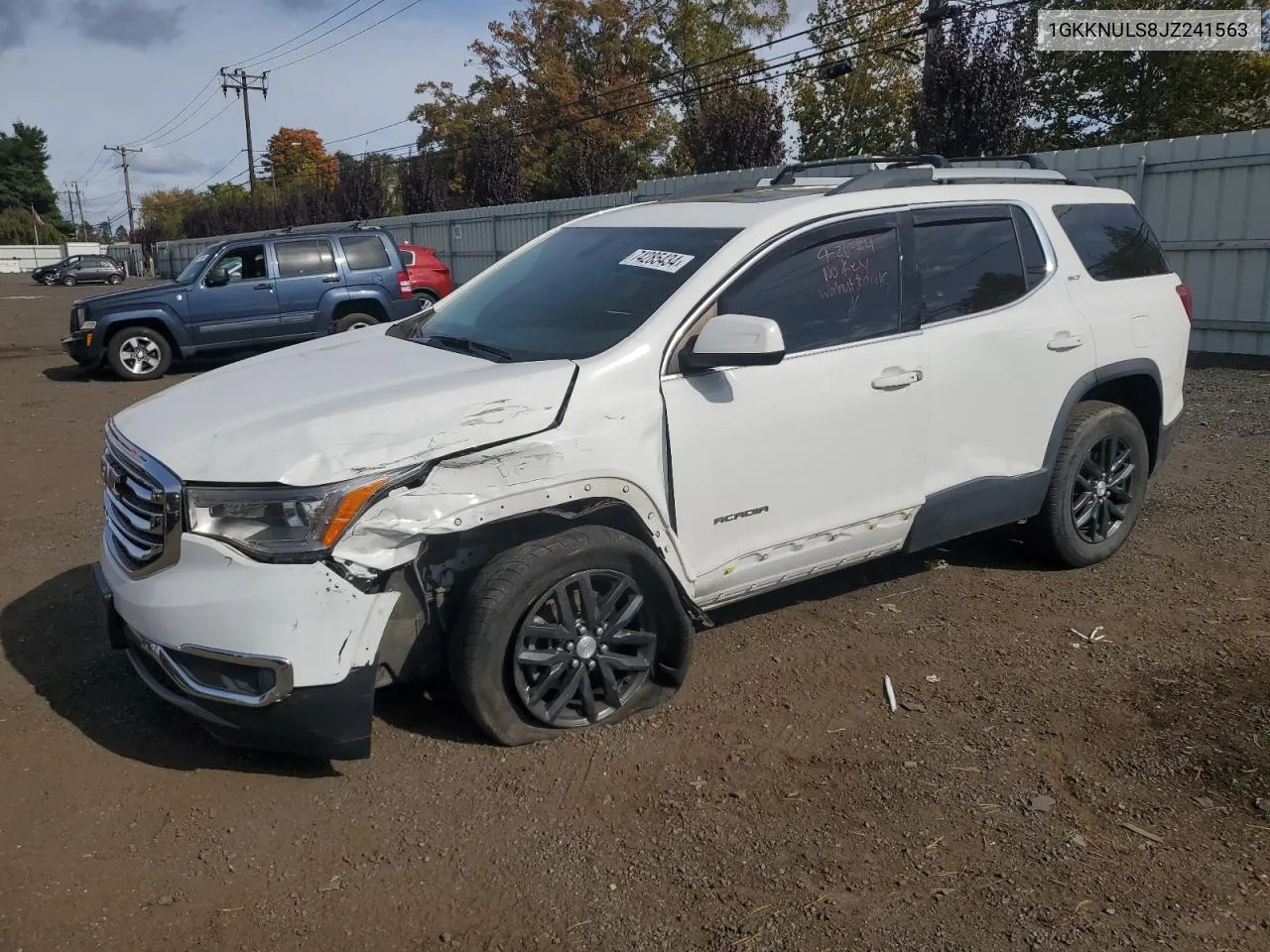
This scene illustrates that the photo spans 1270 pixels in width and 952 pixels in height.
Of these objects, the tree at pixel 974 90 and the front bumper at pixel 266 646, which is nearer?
the front bumper at pixel 266 646

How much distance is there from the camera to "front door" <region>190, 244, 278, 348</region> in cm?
1368

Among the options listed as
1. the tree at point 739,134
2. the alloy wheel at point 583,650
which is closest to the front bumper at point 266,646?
the alloy wheel at point 583,650

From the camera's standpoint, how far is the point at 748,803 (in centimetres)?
326

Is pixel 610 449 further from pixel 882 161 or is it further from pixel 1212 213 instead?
pixel 1212 213

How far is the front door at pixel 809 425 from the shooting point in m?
3.73

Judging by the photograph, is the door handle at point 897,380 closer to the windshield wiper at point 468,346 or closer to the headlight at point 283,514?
the windshield wiper at point 468,346

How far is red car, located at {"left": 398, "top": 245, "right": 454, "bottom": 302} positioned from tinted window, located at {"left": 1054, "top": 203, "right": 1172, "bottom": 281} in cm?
1123

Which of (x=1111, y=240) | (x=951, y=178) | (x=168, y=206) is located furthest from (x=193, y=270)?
(x=168, y=206)

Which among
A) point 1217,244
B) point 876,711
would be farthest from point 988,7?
point 876,711

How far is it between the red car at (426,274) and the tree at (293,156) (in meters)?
63.4

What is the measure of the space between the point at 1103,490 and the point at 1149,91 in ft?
93.3

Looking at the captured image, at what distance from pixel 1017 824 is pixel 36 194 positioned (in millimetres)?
117923

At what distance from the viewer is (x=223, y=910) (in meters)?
2.83

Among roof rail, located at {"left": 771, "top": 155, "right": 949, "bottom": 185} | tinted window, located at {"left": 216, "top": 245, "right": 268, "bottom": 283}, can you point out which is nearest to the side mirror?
roof rail, located at {"left": 771, "top": 155, "right": 949, "bottom": 185}
